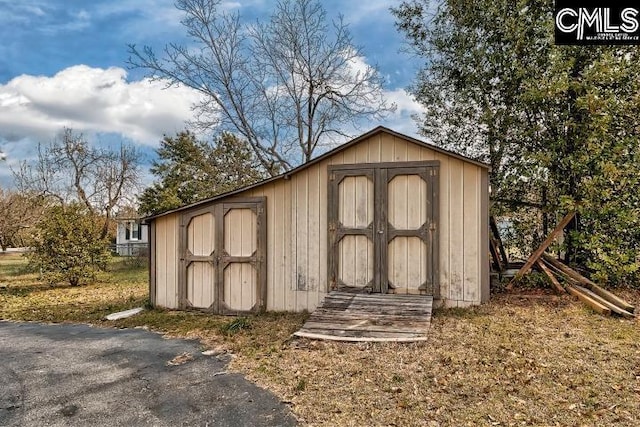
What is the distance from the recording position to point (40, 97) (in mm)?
24359

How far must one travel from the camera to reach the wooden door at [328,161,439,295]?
21.5ft

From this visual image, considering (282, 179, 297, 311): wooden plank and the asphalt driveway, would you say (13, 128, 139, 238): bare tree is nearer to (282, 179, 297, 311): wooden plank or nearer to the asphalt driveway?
(282, 179, 297, 311): wooden plank

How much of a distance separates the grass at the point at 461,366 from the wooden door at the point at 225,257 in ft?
1.53

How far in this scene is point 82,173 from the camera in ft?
77.4

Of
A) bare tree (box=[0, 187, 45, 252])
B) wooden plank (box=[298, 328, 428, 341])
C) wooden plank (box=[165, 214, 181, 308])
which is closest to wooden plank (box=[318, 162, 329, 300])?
wooden plank (box=[298, 328, 428, 341])

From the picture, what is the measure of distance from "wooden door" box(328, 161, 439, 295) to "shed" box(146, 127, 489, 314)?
2 cm

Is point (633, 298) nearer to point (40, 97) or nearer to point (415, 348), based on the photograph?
point (415, 348)

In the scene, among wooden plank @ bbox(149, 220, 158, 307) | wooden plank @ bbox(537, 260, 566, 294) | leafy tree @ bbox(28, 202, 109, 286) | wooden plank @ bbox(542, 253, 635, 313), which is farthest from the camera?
leafy tree @ bbox(28, 202, 109, 286)

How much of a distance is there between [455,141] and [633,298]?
465cm

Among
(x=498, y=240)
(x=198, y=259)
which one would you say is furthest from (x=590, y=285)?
(x=198, y=259)

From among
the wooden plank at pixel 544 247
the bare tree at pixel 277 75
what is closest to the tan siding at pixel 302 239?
the wooden plank at pixel 544 247

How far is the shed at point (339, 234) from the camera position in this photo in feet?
21.2

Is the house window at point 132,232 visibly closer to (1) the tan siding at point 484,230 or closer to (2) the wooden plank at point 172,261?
(2) the wooden plank at point 172,261

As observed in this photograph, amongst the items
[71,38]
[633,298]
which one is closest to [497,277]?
[633,298]
